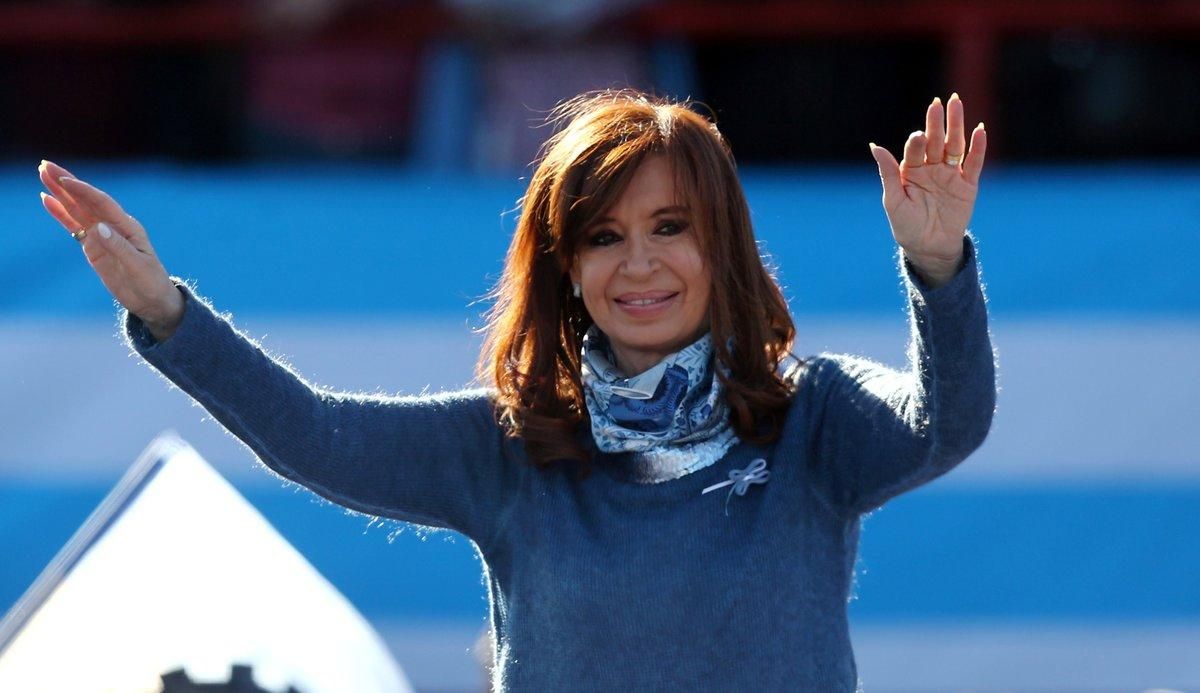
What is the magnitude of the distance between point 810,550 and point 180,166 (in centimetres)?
348

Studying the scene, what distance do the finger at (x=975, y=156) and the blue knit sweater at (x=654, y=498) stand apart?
0.25ft

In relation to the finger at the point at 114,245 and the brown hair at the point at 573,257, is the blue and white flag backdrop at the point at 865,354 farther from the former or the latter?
the finger at the point at 114,245

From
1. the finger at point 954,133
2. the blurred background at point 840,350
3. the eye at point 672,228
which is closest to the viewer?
the finger at point 954,133

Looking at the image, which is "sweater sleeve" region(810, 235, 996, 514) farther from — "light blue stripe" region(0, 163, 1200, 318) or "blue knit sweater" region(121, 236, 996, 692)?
"light blue stripe" region(0, 163, 1200, 318)

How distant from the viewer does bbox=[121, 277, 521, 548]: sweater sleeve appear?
169 cm

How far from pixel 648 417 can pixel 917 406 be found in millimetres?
301

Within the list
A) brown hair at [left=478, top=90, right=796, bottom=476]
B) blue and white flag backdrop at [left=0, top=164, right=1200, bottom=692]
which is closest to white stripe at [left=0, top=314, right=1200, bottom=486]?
blue and white flag backdrop at [left=0, top=164, right=1200, bottom=692]

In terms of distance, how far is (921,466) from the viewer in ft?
5.34


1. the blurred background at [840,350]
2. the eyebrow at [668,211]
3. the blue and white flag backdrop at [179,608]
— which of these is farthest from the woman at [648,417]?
the blurred background at [840,350]

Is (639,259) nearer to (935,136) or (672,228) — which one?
(672,228)

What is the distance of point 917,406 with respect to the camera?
161 cm

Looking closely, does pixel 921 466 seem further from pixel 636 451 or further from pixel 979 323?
pixel 636 451

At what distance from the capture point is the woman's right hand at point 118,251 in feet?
5.48

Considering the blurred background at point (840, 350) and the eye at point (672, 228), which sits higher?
the blurred background at point (840, 350)
